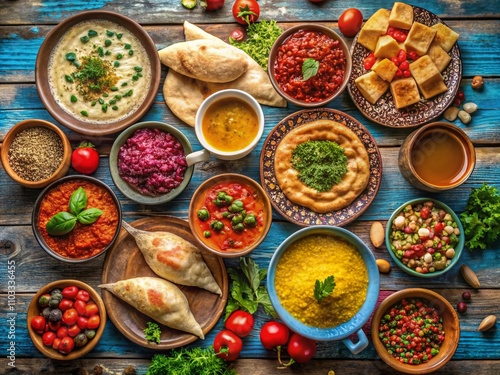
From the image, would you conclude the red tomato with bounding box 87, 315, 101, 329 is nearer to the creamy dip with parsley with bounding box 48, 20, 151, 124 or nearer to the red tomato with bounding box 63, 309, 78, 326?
the red tomato with bounding box 63, 309, 78, 326

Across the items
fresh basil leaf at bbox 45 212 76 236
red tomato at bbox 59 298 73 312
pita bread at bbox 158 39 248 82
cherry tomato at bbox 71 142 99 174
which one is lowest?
red tomato at bbox 59 298 73 312

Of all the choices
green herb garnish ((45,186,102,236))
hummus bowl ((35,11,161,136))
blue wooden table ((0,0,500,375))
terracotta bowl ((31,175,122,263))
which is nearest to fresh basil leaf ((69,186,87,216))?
green herb garnish ((45,186,102,236))

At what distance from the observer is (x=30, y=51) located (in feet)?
14.0

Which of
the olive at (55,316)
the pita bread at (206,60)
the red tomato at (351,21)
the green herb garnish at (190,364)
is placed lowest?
the green herb garnish at (190,364)

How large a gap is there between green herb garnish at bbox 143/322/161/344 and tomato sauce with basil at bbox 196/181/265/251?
2.42ft

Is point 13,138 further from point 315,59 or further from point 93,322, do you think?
point 315,59

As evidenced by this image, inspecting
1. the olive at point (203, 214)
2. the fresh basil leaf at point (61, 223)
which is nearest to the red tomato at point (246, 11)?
the olive at point (203, 214)

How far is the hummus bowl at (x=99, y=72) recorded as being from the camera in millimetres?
4094

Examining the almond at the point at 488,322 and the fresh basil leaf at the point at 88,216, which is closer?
the fresh basil leaf at the point at 88,216

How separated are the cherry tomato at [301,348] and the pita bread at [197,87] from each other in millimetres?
1814

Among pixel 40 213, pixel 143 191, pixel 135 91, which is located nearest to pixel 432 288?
pixel 143 191

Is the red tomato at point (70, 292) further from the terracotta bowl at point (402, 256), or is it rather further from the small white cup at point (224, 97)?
the terracotta bowl at point (402, 256)

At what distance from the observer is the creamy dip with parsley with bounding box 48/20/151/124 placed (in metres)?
4.13

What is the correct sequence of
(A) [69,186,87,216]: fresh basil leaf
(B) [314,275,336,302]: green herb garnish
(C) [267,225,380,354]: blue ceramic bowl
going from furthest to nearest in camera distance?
(A) [69,186,87,216]: fresh basil leaf → (C) [267,225,380,354]: blue ceramic bowl → (B) [314,275,336,302]: green herb garnish
